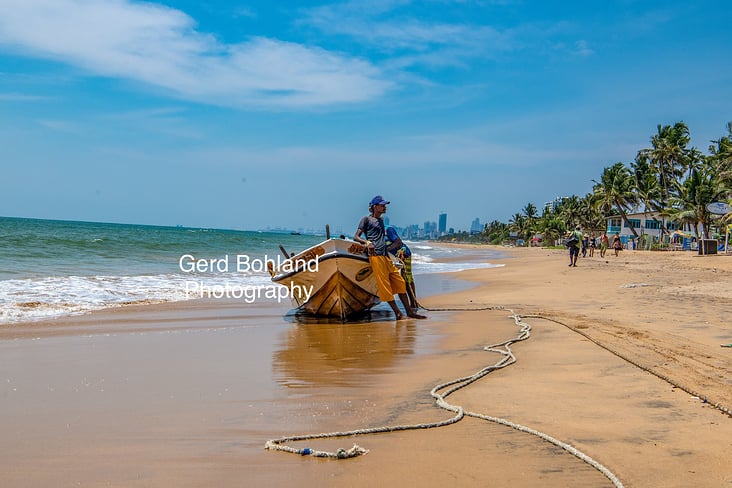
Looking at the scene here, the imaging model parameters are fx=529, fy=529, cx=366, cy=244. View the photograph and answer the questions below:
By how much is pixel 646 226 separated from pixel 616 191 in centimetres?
590

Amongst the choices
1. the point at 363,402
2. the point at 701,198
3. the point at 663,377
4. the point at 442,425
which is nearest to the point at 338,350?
the point at 363,402

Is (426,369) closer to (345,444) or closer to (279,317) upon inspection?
(345,444)

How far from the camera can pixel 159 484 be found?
2.75 m

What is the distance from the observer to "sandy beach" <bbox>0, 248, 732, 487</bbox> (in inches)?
112

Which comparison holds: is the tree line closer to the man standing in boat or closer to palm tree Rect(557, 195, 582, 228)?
palm tree Rect(557, 195, 582, 228)

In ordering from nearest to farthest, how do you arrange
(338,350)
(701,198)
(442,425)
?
(442,425) < (338,350) < (701,198)

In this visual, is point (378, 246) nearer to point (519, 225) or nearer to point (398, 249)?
point (398, 249)

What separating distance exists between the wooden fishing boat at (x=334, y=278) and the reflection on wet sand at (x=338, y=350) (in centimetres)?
33

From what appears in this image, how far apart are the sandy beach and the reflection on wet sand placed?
3 centimetres

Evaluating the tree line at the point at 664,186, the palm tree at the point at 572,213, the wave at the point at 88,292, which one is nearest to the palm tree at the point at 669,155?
the tree line at the point at 664,186

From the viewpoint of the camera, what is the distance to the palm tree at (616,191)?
198 feet

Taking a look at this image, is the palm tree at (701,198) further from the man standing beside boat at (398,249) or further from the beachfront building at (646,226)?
the man standing beside boat at (398,249)

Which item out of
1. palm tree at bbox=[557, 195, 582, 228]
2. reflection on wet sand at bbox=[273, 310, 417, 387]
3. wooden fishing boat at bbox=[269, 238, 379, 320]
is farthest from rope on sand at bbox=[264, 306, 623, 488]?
palm tree at bbox=[557, 195, 582, 228]

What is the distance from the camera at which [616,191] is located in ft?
198
